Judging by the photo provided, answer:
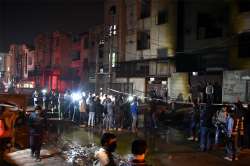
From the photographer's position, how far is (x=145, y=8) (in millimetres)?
40250

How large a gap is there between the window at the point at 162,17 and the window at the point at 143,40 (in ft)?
6.86

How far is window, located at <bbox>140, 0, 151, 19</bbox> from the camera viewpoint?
3969cm

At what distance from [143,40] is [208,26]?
9.30m

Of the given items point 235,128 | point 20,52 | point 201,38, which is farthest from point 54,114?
point 20,52

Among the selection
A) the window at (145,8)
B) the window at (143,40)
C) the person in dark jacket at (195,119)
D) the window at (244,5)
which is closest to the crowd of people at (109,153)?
the person in dark jacket at (195,119)

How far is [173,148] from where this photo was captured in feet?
52.3

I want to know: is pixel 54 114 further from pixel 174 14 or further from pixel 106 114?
pixel 174 14

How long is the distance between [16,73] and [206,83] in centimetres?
6127

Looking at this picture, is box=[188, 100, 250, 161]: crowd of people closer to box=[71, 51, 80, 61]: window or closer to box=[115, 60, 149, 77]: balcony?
box=[115, 60, 149, 77]: balcony

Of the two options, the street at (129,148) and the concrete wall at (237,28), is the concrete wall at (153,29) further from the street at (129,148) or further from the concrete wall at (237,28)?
the street at (129,148)

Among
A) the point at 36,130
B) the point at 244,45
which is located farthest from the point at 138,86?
the point at 36,130

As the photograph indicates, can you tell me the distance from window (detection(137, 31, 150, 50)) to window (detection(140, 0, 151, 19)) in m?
1.81

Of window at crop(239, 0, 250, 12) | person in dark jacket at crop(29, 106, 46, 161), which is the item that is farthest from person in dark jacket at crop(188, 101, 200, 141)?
window at crop(239, 0, 250, 12)

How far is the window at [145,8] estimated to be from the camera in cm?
3969
